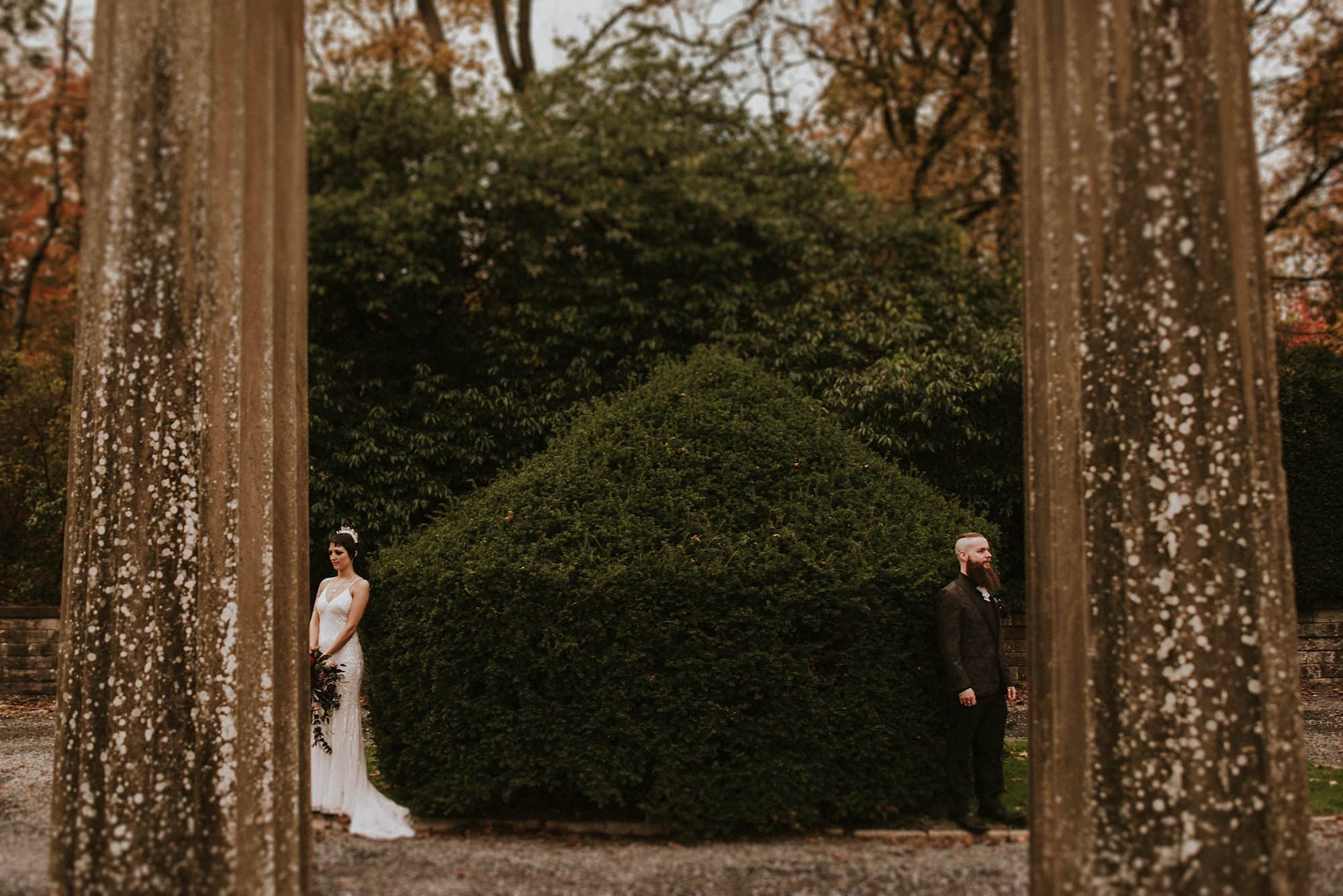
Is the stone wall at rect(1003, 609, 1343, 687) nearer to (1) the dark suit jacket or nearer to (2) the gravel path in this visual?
(1) the dark suit jacket

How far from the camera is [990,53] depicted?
59.4ft

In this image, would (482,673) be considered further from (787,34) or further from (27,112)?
(27,112)

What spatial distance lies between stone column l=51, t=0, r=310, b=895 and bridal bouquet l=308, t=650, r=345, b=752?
2630mm

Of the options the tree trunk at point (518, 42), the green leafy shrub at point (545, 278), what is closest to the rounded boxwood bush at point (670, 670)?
the green leafy shrub at point (545, 278)

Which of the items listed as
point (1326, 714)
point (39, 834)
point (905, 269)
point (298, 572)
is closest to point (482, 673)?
point (298, 572)

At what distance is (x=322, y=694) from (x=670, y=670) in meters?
2.55

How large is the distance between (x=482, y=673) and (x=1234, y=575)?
13.1 ft

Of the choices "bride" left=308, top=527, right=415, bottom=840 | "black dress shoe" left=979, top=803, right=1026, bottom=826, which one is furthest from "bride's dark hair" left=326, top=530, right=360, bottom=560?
"black dress shoe" left=979, top=803, right=1026, bottom=826

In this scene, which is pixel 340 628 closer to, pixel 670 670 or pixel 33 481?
pixel 670 670

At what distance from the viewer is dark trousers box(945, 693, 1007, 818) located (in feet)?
18.7

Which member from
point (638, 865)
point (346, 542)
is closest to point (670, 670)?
point (638, 865)

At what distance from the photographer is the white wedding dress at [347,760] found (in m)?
5.83

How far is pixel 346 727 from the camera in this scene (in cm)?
633

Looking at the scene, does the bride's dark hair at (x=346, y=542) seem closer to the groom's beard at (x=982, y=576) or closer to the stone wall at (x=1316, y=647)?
the groom's beard at (x=982, y=576)
